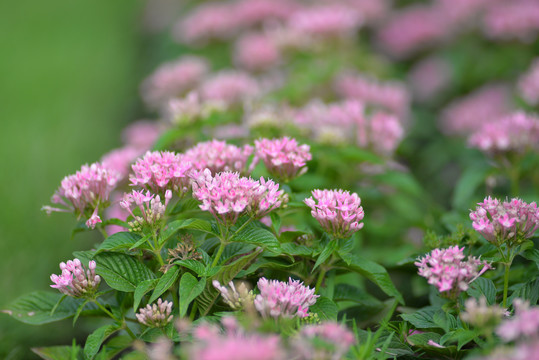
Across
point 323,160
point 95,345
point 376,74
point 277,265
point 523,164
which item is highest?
point 376,74

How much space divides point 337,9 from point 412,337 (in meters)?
2.60

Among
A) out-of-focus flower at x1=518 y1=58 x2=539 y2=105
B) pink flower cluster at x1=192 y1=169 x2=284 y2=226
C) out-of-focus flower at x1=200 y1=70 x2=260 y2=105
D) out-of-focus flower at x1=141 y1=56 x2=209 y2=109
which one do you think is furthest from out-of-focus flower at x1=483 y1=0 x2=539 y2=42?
pink flower cluster at x1=192 y1=169 x2=284 y2=226

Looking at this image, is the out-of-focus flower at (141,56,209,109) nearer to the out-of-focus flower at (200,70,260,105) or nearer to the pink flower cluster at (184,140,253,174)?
the out-of-focus flower at (200,70,260,105)

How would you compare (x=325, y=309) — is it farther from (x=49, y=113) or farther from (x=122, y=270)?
(x=49, y=113)

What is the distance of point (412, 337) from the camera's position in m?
1.45

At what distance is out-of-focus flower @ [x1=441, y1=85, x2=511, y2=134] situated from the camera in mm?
3484

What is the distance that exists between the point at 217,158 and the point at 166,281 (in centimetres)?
46

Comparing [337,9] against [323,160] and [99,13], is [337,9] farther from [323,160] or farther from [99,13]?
[99,13]

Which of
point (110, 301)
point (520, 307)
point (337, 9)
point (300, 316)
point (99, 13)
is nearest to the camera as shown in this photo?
point (520, 307)

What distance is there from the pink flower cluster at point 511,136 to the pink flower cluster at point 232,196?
3.75ft

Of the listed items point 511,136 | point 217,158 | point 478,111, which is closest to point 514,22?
point 478,111

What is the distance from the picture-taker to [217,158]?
68.1 inches

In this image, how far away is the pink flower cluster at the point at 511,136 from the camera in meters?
2.22

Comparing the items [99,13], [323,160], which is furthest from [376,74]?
[99,13]
